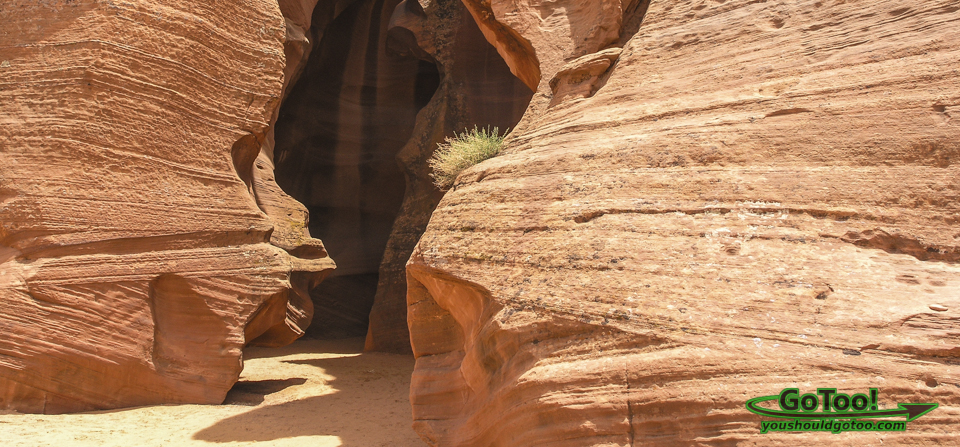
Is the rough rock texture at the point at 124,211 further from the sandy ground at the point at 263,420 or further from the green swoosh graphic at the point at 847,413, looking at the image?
the green swoosh graphic at the point at 847,413

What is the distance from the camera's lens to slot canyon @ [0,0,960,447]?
119 inches

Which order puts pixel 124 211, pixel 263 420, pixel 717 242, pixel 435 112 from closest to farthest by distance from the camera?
pixel 717 242, pixel 263 420, pixel 124 211, pixel 435 112

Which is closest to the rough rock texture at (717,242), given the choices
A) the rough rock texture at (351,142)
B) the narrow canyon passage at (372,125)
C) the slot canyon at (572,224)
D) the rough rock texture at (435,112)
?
the slot canyon at (572,224)

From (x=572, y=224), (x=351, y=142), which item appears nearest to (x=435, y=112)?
(x=351, y=142)

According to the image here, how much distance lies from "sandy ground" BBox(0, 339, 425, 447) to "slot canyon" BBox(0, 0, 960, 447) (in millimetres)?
281

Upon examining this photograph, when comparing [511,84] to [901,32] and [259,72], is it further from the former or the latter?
[901,32]

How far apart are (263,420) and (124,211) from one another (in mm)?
2508

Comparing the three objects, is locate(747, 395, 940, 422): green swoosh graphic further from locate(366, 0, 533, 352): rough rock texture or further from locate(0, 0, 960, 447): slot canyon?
locate(366, 0, 533, 352): rough rock texture

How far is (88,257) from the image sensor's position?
6082 mm

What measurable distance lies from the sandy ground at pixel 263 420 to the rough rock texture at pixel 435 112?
8.47 ft

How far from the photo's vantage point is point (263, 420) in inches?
238

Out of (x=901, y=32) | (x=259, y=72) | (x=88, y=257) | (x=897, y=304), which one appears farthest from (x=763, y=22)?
(x=88, y=257)

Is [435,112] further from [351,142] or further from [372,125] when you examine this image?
[351,142]

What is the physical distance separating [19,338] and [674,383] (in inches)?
232
